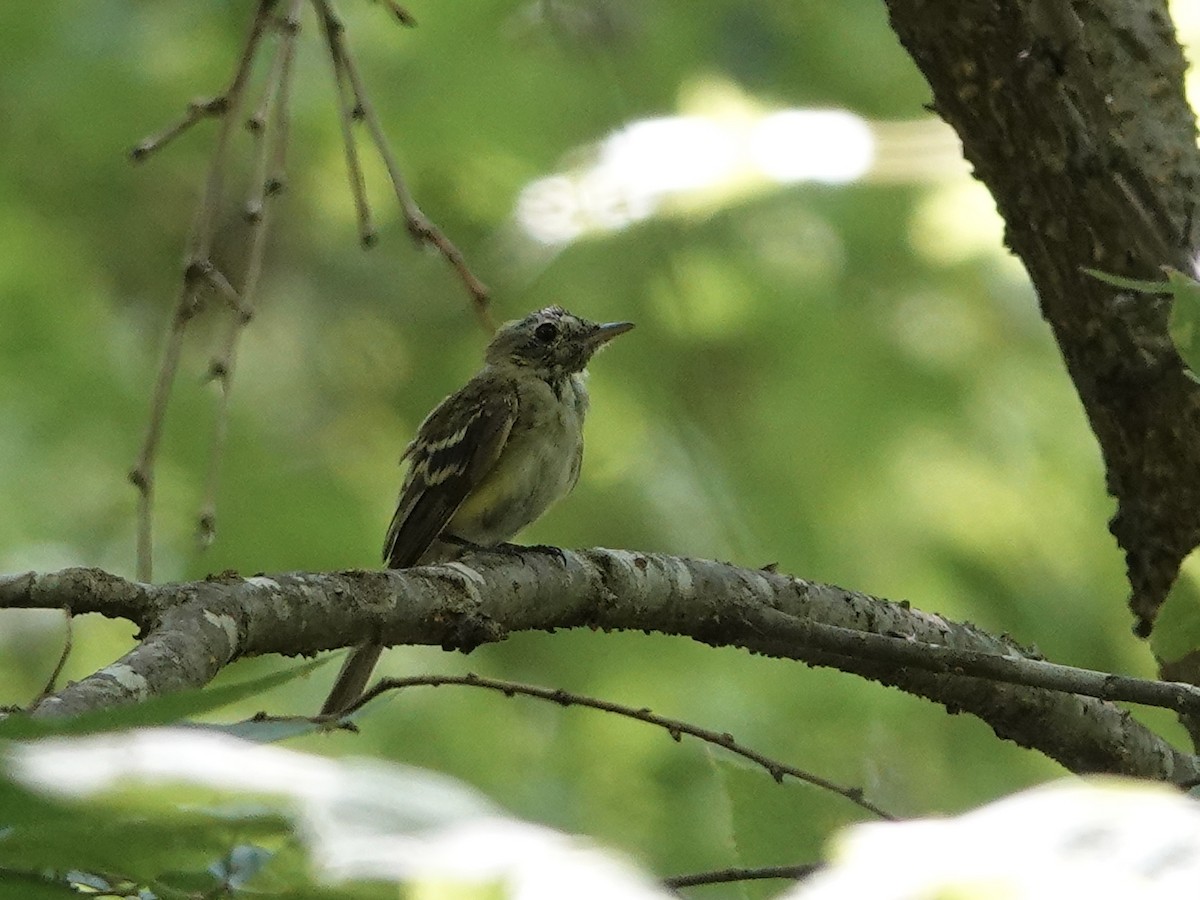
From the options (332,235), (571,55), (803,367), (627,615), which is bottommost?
(627,615)

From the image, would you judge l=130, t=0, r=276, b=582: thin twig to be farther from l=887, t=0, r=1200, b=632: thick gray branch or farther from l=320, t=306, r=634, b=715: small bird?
l=887, t=0, r=1200, b=632: thick gray branch

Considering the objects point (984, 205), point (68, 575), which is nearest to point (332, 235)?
point (984, 205)

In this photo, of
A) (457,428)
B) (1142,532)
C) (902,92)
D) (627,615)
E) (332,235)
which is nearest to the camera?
Result: (627,615)

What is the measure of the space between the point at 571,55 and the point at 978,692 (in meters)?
3.32

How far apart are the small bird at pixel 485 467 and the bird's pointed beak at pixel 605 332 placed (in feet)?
1.14

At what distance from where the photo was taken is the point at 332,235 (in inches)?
371

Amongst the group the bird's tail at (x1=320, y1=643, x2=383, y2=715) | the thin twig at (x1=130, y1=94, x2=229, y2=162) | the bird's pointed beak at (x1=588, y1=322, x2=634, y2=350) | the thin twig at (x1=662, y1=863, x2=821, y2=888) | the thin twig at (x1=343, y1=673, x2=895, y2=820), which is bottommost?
the thin twig at (x1=662, y1=863, x2=821, y2=888)

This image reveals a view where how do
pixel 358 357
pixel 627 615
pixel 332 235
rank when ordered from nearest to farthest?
pixel 627 615 → pixel 358 357 → pixel 332 235

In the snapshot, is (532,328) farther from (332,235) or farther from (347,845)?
(347,845)

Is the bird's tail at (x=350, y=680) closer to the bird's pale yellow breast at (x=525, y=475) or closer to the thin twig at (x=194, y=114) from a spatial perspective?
the bird's pale yellow breast at (x=525, y=475)

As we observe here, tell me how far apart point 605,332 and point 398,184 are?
2.34 m

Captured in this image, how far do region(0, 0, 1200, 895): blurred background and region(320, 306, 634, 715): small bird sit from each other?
1.39 feet

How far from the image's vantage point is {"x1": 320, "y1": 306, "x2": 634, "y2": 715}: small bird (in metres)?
5.23

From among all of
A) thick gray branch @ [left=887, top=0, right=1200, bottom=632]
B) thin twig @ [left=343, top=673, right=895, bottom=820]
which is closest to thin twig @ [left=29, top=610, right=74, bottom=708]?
thin twig @ [left=343, top=673, right=895, bottom=820]
